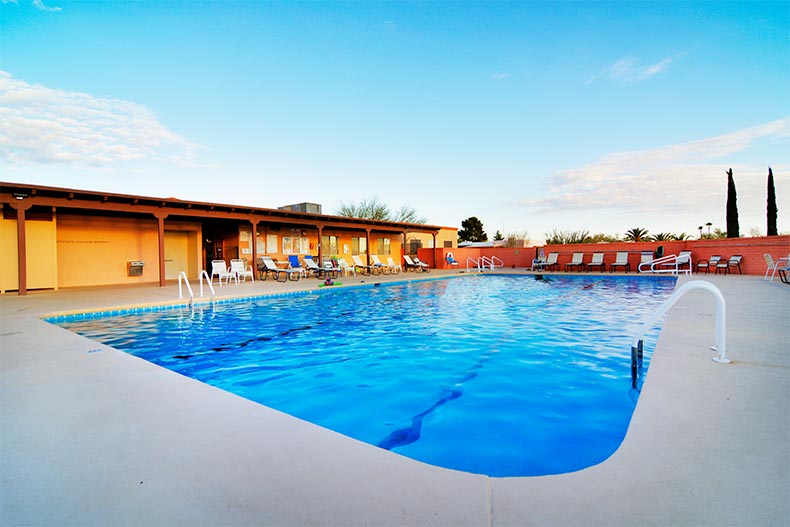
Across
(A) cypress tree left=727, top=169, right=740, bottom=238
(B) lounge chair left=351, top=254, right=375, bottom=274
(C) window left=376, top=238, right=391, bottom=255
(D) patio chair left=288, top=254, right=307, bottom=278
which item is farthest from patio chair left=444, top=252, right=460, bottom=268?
(A) cypress tree left=727, top=169, right=740, bottom=238

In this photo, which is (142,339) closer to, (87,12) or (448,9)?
(87,12)

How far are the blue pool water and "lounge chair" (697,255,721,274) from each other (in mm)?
8315

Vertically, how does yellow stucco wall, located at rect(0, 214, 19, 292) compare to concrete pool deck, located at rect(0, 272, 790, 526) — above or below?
above

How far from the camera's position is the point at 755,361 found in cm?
308

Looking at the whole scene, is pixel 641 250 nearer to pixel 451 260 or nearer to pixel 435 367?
pixel 451 260

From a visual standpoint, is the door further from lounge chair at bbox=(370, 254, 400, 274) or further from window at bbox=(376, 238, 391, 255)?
window at bbox=(376, 238, 391, 255)

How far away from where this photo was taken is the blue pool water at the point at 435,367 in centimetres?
251

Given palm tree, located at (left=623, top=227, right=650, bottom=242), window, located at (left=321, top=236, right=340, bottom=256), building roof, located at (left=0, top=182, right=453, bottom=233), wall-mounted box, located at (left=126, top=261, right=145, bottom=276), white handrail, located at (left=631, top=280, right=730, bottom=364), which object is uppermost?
building roof, located at (left=0, top=182, right=453, bottom=233)

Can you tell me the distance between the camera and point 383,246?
→ 20203 mm

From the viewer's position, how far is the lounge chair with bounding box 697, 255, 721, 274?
1361 cm

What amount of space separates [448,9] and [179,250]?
39.9 feet

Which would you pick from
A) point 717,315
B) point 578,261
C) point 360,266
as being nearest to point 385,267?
point 360,266

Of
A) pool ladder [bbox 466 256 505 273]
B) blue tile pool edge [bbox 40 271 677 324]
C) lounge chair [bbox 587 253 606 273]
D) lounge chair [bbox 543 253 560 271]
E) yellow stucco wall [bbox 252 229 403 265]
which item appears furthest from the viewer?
pool ladder [bbox 466 256 505 273]

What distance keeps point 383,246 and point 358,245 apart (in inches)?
74.0
